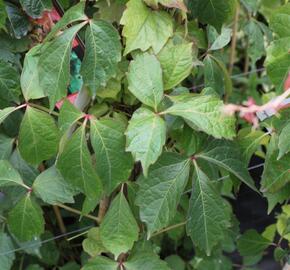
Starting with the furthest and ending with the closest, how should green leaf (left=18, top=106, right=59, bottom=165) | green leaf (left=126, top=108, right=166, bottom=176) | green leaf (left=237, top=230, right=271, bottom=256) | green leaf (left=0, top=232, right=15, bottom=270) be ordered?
green leaf (left=237, top=230, right=271, bottom=256)
green leaf (left=0, top=232, right=15, bottom=270)
green leaf (left=18, top=106, right=59, bottom=165)
green leaf (left=126, top=108, right=166, bottom=176)

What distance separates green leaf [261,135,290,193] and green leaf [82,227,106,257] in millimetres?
346

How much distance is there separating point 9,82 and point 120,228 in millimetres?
334

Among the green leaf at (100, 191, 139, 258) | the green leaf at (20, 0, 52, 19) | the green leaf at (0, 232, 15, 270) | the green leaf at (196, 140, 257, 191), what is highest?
the green leaf at (20, 0, 52, 19)

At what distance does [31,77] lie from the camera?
0.91 metres

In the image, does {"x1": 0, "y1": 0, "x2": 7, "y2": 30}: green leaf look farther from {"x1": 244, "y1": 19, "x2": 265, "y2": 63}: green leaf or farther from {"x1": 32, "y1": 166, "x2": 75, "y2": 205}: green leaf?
{"x1": 244, "y1": 19, "x2": 265, "y2": 63}: green leaf

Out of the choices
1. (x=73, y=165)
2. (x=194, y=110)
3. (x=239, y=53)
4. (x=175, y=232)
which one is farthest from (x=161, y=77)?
(x=239, y=53)

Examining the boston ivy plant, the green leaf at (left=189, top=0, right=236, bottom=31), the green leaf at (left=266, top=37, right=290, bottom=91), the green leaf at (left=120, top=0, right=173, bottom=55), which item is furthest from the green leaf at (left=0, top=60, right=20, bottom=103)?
the green leaf at (left=266, top=37, right=290, bottom=91)

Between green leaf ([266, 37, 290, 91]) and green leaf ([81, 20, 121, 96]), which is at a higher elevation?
green leaf ([81, 20, 121, 96])

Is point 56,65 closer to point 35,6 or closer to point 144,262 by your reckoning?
point 35,6

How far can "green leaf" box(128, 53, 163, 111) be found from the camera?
33.1 inches

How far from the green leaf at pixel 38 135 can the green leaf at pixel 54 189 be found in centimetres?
7

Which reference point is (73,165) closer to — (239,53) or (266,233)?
(266,233)

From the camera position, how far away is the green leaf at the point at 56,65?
85cm

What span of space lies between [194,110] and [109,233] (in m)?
0.29
